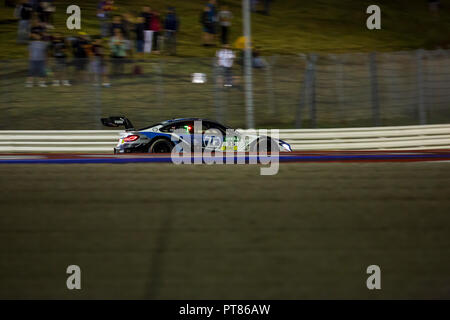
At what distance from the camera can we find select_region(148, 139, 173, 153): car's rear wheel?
12.6 metres

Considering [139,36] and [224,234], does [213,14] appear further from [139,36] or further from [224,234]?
[224,234]

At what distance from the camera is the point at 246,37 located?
17.9 meters

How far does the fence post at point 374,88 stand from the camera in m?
18.0

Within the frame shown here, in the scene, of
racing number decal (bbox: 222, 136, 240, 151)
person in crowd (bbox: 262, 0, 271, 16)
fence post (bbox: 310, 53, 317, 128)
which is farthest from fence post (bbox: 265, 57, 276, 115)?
person in crowd (bbox: 262, 0, 271, 16)

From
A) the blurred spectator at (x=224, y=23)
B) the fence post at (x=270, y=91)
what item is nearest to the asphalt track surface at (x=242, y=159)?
the fence post at (x=270, y=91)

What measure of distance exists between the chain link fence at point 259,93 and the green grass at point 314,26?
4.64 metres

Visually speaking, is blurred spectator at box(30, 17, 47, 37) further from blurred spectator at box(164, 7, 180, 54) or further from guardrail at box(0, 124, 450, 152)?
blurred spectator at box(164, 7, 180, 54)

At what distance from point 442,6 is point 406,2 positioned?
5.74ft

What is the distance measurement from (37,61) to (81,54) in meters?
1.23

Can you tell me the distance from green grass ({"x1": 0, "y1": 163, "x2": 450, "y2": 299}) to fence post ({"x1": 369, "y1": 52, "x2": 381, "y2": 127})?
360 inches

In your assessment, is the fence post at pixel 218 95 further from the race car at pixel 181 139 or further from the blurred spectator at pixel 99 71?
the race car at pixel 181 139

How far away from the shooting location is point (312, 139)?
16688 mm
